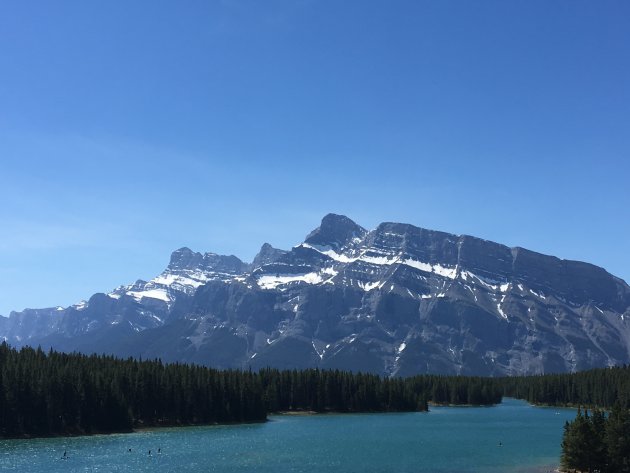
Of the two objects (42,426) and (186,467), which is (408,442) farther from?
(42,426)

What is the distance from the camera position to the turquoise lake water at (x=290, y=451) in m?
114

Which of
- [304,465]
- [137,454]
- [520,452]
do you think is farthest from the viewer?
[520,452]

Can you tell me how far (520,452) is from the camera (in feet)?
454

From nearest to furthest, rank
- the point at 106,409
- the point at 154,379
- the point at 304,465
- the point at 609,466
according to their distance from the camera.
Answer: the point at 609,466 < the point at 304,465 < the point at 106,409 < the point at 154,379

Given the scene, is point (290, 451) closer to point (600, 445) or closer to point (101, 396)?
point (101, 396)

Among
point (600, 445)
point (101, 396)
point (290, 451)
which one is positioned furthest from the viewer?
point (101, 396)

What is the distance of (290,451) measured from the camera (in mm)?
134625

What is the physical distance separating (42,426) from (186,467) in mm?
50110

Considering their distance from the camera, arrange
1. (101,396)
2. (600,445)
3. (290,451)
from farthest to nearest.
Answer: (101,396) → (290,451) → (600,445)

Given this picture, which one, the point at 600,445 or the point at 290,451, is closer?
the point at 600,445

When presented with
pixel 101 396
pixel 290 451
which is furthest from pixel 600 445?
pixel 101 396

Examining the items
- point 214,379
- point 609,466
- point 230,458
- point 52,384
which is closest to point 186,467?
point 230,458

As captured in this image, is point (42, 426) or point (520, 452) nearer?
point (520, 452)

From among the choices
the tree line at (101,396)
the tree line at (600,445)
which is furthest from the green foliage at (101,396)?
the tree line at (600,445)
